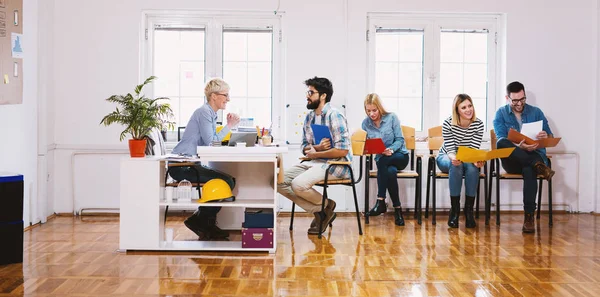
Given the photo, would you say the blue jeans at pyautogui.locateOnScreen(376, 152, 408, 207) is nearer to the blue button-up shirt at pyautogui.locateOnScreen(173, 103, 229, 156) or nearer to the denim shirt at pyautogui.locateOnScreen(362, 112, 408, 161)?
the denim shirt at pyautogui.locateOnScreen(362, 112, 408, 161)

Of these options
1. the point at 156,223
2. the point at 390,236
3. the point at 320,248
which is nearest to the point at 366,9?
the point at 390,236

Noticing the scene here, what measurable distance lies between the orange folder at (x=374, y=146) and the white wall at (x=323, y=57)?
82 centimetres

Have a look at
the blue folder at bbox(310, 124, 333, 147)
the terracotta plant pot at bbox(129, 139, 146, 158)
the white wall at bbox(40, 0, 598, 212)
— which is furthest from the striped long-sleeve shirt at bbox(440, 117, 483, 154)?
the terracotta plant pot at bbox(129, 139, 146, 158)

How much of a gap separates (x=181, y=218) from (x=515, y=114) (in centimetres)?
342

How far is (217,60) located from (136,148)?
8.22 feet

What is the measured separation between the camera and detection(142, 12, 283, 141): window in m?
7.08

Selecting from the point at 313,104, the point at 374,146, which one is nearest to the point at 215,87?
the point at 313,104

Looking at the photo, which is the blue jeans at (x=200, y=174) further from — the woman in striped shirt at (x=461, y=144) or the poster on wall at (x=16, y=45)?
the woman in striped shirt at (x=461, y=144)

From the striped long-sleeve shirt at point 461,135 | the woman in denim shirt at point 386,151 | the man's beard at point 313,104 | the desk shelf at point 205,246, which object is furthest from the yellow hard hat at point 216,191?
the striped long-sleeve shirt at point 461,135

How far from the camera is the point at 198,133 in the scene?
17.3 feet

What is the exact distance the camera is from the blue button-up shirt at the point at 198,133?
5.22 meters

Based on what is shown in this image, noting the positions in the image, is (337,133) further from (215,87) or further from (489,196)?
(489,196)

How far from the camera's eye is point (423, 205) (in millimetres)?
7211

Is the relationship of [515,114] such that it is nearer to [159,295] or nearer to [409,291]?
[409,291]
